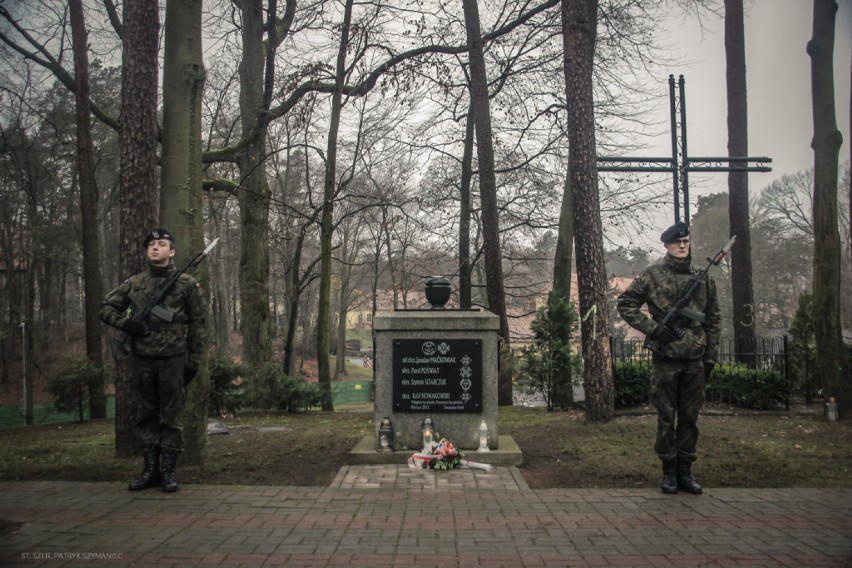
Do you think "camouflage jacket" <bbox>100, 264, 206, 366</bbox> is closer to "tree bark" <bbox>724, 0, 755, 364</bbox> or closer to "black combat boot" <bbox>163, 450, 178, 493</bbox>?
"black combat boot" <bbox>163, 450, 178, 493</bbox>

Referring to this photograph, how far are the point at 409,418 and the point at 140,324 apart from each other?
3001 mm

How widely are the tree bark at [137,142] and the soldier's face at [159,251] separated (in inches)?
88.6

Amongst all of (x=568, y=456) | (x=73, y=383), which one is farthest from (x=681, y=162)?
(x=73, y=383)

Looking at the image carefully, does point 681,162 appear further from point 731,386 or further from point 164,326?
point 164,326

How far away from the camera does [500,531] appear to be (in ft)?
15.1

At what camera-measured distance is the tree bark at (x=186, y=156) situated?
664 cm

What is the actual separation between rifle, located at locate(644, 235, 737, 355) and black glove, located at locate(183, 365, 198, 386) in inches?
165

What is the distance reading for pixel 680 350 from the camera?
18.7 ft

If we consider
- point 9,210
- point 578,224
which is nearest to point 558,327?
point 578,224

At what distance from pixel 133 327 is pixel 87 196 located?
12095 millimetres

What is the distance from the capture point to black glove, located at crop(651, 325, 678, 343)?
5.70 meters

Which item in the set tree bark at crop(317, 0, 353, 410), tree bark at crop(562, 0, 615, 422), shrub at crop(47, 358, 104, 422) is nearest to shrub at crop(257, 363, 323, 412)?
tree bark at crop(317, 0, 353, 410)

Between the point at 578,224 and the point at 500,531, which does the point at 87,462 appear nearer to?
the point at 500,531

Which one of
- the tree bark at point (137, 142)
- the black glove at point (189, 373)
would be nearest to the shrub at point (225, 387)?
the tree bark at point (137, 142)
